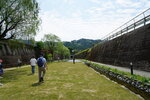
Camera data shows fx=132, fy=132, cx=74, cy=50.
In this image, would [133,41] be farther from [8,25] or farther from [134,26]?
[8,25]

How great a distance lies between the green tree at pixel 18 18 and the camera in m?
14.1

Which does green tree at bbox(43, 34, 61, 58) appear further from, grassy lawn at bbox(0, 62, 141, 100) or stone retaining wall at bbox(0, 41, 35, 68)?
grassy lawn at bbox(0, 62, 141, 100)

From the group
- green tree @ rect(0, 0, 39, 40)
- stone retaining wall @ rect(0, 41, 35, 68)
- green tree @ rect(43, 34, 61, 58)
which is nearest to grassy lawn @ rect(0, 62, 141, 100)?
green tree @ rect(0, 0, 39, 40)

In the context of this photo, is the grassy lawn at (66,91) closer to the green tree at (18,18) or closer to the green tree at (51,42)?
the green tree at (18,18)

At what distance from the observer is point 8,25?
14852 mm

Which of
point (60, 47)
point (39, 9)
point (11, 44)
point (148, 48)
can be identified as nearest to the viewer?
point (148, 48)

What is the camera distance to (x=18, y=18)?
14742 millimetres

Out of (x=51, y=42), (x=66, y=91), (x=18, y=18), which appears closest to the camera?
(x=66, y=91)

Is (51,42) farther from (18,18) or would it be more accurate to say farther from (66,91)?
(66,91)

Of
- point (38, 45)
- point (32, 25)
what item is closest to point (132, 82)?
point (32, 25)

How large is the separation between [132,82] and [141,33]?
308 inches

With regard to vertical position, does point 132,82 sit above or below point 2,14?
below

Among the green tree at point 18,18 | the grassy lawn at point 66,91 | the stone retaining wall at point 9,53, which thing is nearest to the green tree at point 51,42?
the stone retaining wall at point 9,53

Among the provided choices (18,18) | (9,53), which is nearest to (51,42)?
(9,53)
